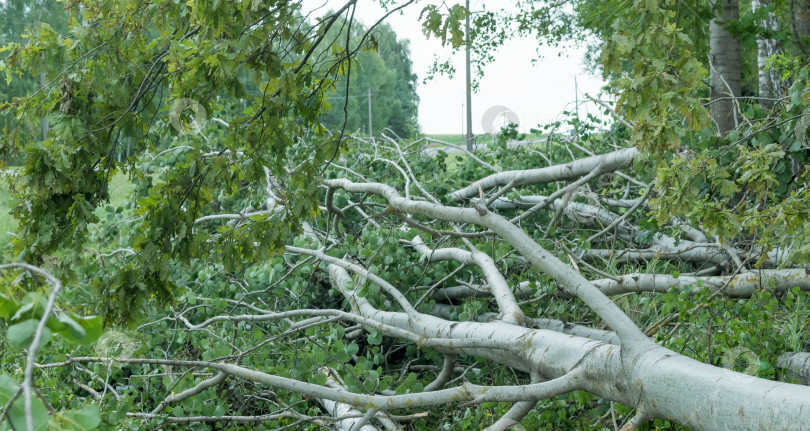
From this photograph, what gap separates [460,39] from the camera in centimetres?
355

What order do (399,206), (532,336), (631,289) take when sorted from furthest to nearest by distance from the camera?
(631,289) → (399,206) → (532,336)

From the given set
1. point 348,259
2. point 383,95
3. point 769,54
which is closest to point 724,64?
point 769,54

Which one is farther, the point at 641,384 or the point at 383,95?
the point at 383,95

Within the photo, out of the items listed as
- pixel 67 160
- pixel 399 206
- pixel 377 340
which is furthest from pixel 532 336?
pixel 67 160

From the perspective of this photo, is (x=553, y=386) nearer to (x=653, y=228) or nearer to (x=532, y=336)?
(x=532, y=336)

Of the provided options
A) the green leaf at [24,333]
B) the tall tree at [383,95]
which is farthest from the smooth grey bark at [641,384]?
the tall tree at [383,95]

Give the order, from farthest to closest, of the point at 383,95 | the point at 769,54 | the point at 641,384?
the point at 383,95 → the point at 769,54 → the point at 641,384

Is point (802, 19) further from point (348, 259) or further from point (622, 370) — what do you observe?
point (622, 370)

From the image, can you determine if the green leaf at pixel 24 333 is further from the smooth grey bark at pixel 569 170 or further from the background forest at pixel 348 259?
the smooth grey bark at pixel 569 170

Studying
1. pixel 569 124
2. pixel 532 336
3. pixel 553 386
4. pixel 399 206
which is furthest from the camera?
pixel 569 124

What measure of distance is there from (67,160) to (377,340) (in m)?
2.14

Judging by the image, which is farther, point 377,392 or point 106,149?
point 377,392

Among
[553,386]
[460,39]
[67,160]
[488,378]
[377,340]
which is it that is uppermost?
[460,39]

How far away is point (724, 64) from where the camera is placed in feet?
21.6
